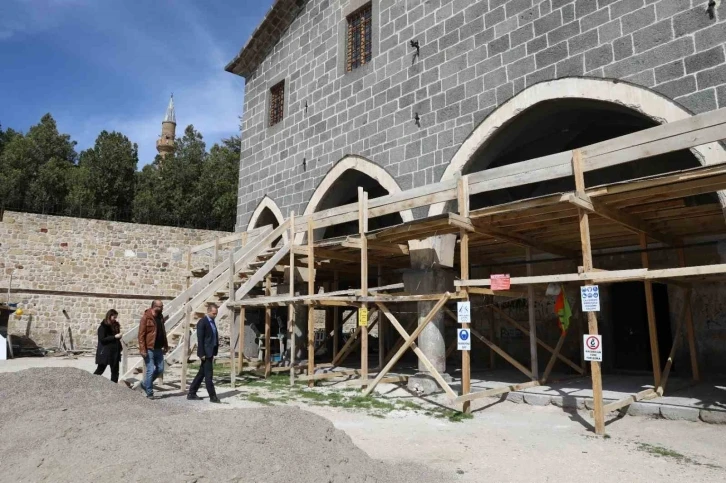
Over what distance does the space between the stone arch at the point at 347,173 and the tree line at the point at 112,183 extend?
17.6 meters

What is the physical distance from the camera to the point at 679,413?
240 inches

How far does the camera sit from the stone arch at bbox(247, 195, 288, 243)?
12773 millimetres

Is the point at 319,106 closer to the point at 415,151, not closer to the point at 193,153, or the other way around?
the point at 415,151

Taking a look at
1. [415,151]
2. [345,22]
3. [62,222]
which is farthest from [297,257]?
[62,222]

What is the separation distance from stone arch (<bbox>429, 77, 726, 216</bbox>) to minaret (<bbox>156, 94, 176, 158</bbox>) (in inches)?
1534

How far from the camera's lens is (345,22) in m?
11.6

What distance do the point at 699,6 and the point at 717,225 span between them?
119 inches

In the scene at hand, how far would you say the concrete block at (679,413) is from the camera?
600cm

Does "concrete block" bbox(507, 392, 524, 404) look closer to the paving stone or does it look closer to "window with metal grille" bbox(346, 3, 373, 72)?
the paving stone

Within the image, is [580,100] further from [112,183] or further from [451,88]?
[112,183]

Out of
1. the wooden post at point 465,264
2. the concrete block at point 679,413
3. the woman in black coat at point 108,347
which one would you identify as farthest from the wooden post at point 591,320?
the woman in black coat at point 108,347

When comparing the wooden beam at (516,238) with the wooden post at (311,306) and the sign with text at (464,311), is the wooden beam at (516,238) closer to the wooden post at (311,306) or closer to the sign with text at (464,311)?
the sign with text at (464,311)

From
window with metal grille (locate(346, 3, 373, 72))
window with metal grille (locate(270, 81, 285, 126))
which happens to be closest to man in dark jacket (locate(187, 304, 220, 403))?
window with metal grille (locate(346, 3, 373, 72))

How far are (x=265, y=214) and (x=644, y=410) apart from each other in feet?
31.6
